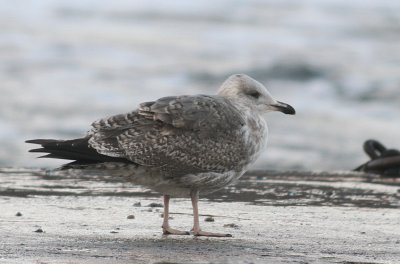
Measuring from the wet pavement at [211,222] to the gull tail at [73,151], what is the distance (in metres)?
0.44

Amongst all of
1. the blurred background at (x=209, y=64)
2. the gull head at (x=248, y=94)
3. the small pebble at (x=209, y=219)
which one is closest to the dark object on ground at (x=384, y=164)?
the blurred background at (x=209, y=64)

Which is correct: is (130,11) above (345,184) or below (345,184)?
above

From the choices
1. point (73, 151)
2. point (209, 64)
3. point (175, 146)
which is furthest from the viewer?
point (209, 64)

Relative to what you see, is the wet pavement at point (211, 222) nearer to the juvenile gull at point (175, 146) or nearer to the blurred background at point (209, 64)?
the juvenile gull at point (175, 146)

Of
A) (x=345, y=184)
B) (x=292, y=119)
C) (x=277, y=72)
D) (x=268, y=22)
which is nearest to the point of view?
(x=345, y=184)

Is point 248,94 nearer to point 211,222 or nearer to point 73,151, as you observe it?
point 211,222

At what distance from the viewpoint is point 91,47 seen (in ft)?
66.0

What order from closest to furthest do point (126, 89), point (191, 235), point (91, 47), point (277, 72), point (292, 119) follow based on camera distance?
point (191, 235) → point (292, 119) → point (126, 89) → point (277, 72) → point (91, 47)

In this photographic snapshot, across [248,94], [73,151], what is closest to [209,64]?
[248,94]

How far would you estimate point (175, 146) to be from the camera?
22.5 feet

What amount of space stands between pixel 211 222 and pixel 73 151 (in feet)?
4.05

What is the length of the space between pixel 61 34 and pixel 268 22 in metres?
4.74

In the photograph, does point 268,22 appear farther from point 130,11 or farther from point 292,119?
point 292,119

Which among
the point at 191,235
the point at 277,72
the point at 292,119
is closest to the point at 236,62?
the point at 277,72
